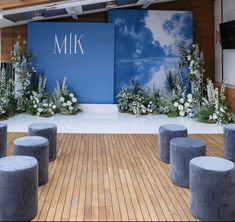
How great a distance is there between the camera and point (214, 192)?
2795 millimetres

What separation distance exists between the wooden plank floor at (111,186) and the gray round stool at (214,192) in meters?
0.17

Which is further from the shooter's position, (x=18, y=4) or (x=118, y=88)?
(x=118, y=88)

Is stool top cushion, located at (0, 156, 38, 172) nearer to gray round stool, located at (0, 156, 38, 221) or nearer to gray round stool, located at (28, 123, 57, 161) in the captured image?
gray round stool, located at (0, 156, 38, 221)

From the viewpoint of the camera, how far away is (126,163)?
182 inches

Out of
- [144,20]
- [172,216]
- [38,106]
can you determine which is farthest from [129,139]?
[144,20]

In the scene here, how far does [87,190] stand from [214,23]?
8.40 m

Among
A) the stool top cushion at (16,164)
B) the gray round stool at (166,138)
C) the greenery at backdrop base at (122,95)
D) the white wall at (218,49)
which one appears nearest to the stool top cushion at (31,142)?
the stool top cushion at (16,164)

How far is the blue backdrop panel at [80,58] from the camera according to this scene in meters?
9.60

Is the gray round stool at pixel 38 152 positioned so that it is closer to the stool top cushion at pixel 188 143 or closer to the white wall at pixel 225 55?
the stool top cushion at pixel 188 143

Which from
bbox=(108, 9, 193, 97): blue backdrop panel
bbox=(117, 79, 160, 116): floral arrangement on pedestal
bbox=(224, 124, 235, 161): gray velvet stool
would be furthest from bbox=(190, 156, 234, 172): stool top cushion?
bbox=(108, 9, 193, 97): blue backdrop panel

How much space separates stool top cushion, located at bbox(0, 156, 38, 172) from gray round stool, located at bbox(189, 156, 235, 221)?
60.0 inches

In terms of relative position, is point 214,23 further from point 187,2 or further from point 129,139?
point 129,139

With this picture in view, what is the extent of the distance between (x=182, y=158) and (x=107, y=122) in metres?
4.35

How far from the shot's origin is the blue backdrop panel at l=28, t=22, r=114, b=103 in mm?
9602
